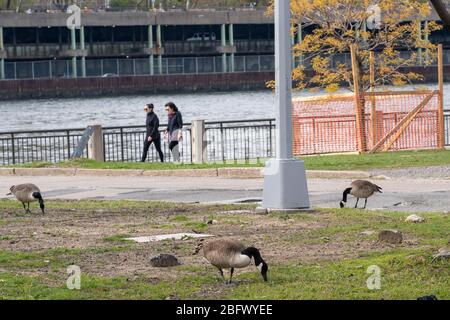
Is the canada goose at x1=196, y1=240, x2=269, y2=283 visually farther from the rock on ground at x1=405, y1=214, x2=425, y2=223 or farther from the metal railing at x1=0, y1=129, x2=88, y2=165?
the metal railing at x1=0, y1=129, x2=88, y2=165

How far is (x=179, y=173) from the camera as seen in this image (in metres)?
26.6

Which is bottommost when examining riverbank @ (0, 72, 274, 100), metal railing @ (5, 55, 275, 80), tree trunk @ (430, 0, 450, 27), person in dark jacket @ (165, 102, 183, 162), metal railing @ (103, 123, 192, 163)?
metal railing @ (103, 123, 192, 163)

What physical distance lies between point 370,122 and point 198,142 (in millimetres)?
4890

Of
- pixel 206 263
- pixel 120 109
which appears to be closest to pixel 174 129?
pixel 206 263

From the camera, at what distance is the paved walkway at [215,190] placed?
1938cm

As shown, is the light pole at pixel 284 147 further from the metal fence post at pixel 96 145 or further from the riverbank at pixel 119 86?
the riverbank at pixel 119 86

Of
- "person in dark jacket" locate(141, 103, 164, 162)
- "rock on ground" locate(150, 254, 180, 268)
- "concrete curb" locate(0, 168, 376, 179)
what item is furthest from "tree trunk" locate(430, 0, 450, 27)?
"person in dark jacket" locate(141, 103, 164, 162)

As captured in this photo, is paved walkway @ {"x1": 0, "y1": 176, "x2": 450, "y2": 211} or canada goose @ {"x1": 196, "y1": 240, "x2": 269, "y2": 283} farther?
paved walkway @ {"x1": 0, "y1": 176, "x2": 450, "y2": 211}

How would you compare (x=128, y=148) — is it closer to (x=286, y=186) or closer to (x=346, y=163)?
(x=346, y=163)

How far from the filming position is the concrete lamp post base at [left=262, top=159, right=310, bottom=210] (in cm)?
1675

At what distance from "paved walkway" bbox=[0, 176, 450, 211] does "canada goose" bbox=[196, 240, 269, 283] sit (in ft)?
24.9

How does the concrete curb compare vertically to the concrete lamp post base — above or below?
below

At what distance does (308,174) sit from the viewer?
25094 millimetres
